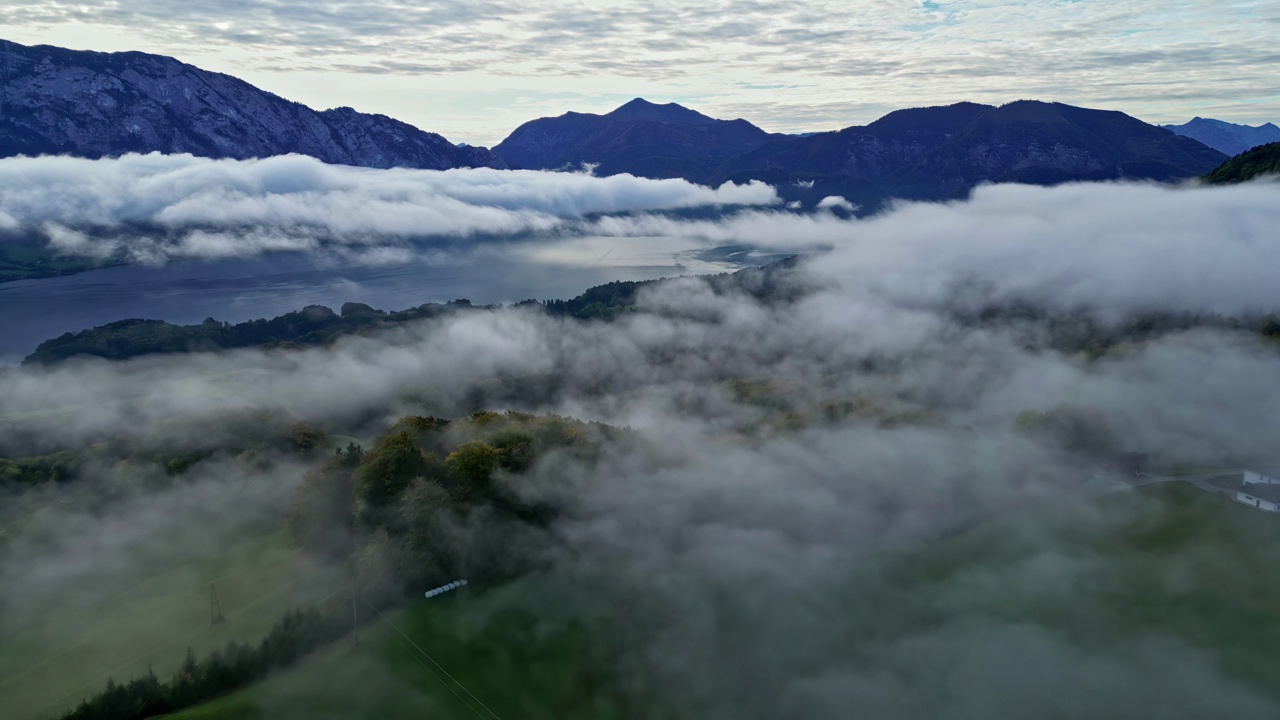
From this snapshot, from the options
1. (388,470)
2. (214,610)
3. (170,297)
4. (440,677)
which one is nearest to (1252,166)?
(388,470)

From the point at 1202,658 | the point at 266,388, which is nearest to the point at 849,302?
the point at 266,388

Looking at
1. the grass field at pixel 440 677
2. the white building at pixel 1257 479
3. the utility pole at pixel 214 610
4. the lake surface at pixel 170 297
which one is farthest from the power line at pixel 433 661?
the lake surface at pixel 170 297

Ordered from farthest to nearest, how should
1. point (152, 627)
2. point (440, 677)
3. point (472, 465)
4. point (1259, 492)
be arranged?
point (1259, 492) < point (472, 465) < point (152, 627) < point (440, 677)

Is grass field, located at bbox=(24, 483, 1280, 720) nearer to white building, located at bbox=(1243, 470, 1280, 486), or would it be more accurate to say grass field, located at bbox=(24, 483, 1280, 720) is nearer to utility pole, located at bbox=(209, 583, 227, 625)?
utility pole, located at bbox=(209, 583, 227, 625)

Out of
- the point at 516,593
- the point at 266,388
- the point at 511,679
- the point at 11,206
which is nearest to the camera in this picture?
the point at 511,679

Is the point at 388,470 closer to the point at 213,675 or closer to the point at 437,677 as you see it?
the point at 213,675

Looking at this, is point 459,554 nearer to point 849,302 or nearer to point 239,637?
point 239,637
